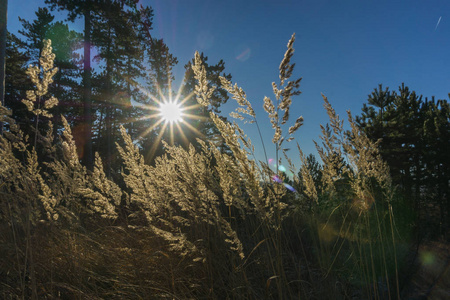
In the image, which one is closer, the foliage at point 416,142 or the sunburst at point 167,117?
the foliage at point 416,142

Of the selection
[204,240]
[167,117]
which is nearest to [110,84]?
[167,117]

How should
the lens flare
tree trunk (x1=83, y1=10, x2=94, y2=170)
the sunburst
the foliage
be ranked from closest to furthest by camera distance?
1. tree trunk (x1=83, y1=10, x2=94, y2=170)
2. the foliage
3. the lens flare
4. the sunburst

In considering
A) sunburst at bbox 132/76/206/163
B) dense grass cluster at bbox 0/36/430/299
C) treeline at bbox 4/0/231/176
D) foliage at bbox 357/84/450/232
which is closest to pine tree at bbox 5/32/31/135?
treeline at bbox 4/0/231/176

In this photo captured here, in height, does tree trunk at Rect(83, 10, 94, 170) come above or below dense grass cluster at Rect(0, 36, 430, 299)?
above

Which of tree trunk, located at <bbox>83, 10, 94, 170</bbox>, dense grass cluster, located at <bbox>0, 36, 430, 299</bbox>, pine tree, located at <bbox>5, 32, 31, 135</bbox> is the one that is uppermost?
pine tree, located at <bbox>5, 32, 31, 135</bbox>

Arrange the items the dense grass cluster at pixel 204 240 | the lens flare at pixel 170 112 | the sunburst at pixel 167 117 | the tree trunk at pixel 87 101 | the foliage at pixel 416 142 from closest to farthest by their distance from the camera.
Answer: the dense grass cluster at pixel 204 240
the tree trunk at pixel 87 101
the foliage at pixel 416 142
the lens flare at pixel 170 112
the sunburst at pixel 167 117

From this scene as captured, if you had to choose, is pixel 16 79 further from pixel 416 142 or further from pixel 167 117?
pixel 416 142

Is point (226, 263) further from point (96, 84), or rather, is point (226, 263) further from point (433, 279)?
point (96, 84)

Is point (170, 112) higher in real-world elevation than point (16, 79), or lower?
lower

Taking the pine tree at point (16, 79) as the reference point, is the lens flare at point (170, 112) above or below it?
below

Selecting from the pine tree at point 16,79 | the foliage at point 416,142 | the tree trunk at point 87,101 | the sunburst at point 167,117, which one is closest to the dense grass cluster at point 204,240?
the tree trunk at point 87,101

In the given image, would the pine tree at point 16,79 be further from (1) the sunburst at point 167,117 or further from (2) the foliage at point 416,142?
(2) the foliage at point 416,142

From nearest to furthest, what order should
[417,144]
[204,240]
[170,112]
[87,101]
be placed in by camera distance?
[204,240] < [87,101] < [417,144] < [170,112]

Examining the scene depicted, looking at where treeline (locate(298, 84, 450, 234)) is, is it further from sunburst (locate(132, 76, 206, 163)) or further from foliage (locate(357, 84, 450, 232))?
sunburst (locate(132, 76, 206, 163))
